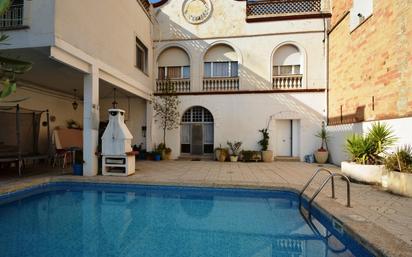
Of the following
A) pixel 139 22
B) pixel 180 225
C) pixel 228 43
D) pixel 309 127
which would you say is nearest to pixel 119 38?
pixel 139 22

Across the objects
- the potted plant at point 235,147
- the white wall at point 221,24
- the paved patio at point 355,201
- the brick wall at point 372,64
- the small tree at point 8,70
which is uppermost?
the white wall at point 221,24

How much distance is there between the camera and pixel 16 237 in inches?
147

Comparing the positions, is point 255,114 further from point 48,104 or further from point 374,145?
point 48,104

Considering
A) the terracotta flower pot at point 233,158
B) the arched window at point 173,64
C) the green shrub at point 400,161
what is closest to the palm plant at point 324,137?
the terracotta flower pot at point 233,158

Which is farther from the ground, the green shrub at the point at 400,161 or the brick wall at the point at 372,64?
the brick wall at the point at 372,64

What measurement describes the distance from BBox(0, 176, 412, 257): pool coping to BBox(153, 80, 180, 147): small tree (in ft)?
19.1

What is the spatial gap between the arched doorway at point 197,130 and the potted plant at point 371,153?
737cm

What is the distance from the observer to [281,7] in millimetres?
11961

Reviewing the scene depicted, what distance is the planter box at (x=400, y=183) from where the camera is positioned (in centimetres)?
500

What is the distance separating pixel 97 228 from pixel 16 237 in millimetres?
1256

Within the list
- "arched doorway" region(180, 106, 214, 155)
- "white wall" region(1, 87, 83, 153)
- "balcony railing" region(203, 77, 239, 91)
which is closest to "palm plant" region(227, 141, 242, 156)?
"arched doorway" region(180, 106, 214, 155)

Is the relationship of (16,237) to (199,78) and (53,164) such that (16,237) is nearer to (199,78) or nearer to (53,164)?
(53,164)

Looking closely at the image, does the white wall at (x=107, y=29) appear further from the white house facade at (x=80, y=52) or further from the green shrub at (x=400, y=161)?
the green shrub at (x=400, y=161)

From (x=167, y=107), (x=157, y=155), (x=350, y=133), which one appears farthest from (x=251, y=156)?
(x=167, y=107)
